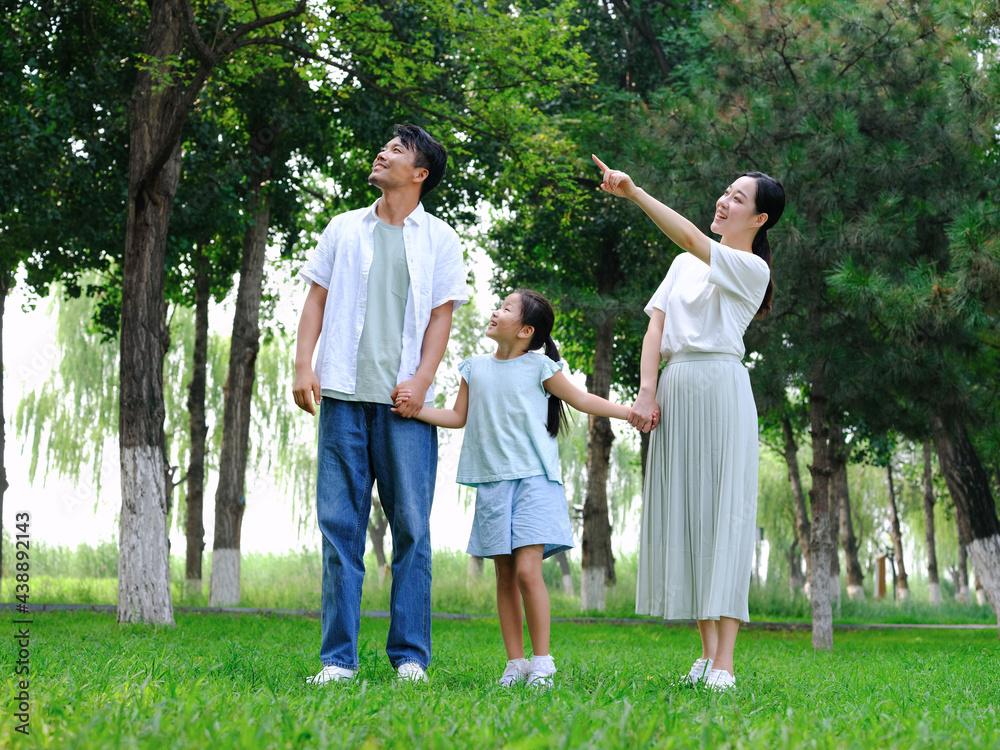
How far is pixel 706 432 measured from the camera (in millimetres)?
3980

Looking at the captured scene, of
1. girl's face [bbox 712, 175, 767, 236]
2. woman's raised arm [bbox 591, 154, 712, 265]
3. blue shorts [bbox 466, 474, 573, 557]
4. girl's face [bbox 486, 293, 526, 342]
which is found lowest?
blue shorts [bbox 466, 474, 573, 557]

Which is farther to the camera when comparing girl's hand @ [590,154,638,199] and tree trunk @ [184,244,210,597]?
tree trunk @ [184,244,210,597]

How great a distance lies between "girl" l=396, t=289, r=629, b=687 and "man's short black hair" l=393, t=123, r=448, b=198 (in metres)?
0.65

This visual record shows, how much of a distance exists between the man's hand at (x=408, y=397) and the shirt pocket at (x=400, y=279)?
40 cm

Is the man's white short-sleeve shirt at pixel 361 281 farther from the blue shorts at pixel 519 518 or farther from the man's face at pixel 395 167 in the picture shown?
the blue shorts at pixel 519 518

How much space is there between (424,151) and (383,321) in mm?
813

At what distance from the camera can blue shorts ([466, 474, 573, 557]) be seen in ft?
12.9

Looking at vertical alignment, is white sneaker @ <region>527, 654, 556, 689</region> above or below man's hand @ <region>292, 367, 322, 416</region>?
below

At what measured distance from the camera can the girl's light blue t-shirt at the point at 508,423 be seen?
13.4 feet

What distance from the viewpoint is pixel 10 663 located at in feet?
12.4

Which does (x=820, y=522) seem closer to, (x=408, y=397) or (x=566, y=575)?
(x=408, y=397)

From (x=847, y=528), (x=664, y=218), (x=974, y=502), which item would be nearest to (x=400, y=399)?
(x=664, y=218)

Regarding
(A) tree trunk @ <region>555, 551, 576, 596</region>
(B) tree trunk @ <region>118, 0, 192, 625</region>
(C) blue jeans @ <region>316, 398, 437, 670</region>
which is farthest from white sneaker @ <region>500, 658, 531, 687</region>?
(A) tree trunk @ <region>555, 551, 576, 596</region>

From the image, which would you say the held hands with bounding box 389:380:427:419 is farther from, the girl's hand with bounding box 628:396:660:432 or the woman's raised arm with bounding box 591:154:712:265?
the woman's raised arm with bounding box 591:154:712:265
